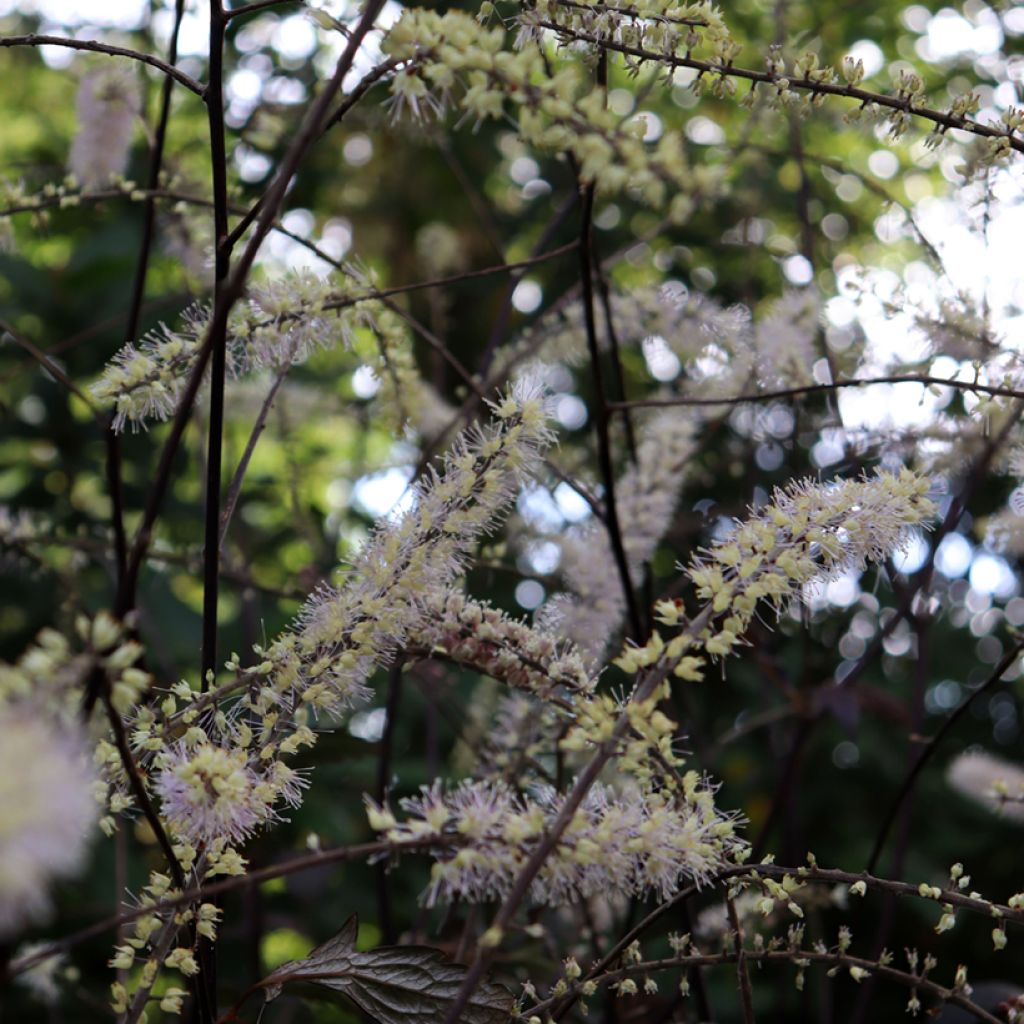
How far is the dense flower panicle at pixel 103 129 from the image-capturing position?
3.25ft

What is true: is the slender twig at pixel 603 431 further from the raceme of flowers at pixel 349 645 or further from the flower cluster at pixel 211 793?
the flower cluster at pixel 211 793

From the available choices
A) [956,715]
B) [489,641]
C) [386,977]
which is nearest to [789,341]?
[956,715]

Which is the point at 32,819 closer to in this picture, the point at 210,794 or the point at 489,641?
the point at 210,794

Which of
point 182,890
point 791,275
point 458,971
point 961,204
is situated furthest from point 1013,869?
point 182,890

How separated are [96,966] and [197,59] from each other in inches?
45.7

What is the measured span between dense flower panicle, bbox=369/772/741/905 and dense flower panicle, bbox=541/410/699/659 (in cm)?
28

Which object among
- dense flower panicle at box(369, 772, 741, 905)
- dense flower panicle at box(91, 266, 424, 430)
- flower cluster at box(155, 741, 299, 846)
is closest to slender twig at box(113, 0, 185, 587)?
dense flower panicle at box(91, 266, 424, 430)

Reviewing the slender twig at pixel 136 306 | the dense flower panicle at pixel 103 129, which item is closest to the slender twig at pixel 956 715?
the slender twig at pixel 136 306

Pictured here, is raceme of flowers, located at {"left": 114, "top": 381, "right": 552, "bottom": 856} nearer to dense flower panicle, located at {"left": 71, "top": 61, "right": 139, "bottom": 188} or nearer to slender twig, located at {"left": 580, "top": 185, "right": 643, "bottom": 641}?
slender twig, located at {"left": 580, "top": 185, "right": 643, "bottom": 641}

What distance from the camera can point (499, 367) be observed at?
971 mm

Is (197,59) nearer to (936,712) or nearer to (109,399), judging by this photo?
(109,399)

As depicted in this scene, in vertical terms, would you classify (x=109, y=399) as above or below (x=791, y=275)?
below

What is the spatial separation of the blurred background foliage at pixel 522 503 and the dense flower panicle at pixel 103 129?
0.05m

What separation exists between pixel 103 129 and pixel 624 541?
580mm
